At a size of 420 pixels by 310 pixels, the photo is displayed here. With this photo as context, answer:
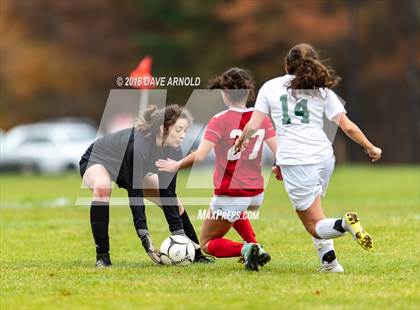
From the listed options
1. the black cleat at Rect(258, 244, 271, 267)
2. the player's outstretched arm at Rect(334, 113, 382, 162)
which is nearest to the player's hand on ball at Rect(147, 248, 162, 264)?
the black cleat at Rect(258, 244, 271, 267)

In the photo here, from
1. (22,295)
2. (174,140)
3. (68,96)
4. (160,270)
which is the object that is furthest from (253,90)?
(68,96)

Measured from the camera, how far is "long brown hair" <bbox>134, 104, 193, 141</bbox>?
27.9ft

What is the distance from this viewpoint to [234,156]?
329 inches

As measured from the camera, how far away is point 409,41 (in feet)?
138

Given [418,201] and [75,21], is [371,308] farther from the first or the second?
[75,21]

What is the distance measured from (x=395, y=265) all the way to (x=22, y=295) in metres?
3.27

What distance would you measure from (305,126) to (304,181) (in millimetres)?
439

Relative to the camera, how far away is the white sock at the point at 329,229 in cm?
757

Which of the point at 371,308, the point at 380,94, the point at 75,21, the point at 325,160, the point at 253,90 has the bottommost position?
the point at 371,308

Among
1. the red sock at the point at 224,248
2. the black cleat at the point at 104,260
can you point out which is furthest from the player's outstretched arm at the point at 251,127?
the black cleat at the point at 104,260

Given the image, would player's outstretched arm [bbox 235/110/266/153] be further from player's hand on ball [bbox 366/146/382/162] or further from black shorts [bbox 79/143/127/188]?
black shorts [bbox 79/143/127/188]

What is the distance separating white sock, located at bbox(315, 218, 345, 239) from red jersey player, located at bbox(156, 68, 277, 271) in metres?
0.75

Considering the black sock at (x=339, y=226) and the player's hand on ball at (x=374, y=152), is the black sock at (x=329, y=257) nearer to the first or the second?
the black sock at (x=339, y=226)

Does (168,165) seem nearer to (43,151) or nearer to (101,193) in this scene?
(101,193)
